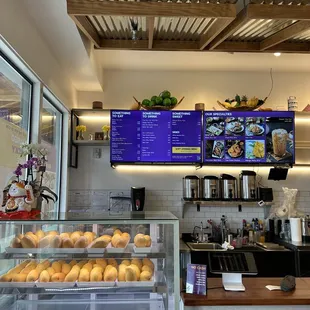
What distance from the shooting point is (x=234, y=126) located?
3.64 m

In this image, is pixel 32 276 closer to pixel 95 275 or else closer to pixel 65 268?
pixel 65 268

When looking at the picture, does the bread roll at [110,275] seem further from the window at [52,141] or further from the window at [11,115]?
the window at [52,141]

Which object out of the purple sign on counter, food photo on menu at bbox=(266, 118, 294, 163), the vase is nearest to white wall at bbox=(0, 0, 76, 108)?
the vase

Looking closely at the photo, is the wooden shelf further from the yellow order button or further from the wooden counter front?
the wooden counter front

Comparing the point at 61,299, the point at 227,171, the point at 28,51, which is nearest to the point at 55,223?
the point at 61,299

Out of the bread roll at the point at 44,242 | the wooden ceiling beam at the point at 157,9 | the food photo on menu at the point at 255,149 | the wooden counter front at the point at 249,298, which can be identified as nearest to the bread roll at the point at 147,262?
the wooden counter front at the point at 249,298

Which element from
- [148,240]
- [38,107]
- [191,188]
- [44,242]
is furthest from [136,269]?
[191,188]

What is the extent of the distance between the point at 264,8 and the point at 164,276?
6.42ft

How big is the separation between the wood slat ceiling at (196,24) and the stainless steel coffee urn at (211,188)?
1.46m

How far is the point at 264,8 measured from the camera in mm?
2254

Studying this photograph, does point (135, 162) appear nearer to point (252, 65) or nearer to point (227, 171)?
point (227, 171)

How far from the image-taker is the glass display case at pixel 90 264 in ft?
5.11

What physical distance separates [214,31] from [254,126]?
4.64 ft

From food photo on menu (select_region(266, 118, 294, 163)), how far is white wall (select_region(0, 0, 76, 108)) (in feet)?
7.78
